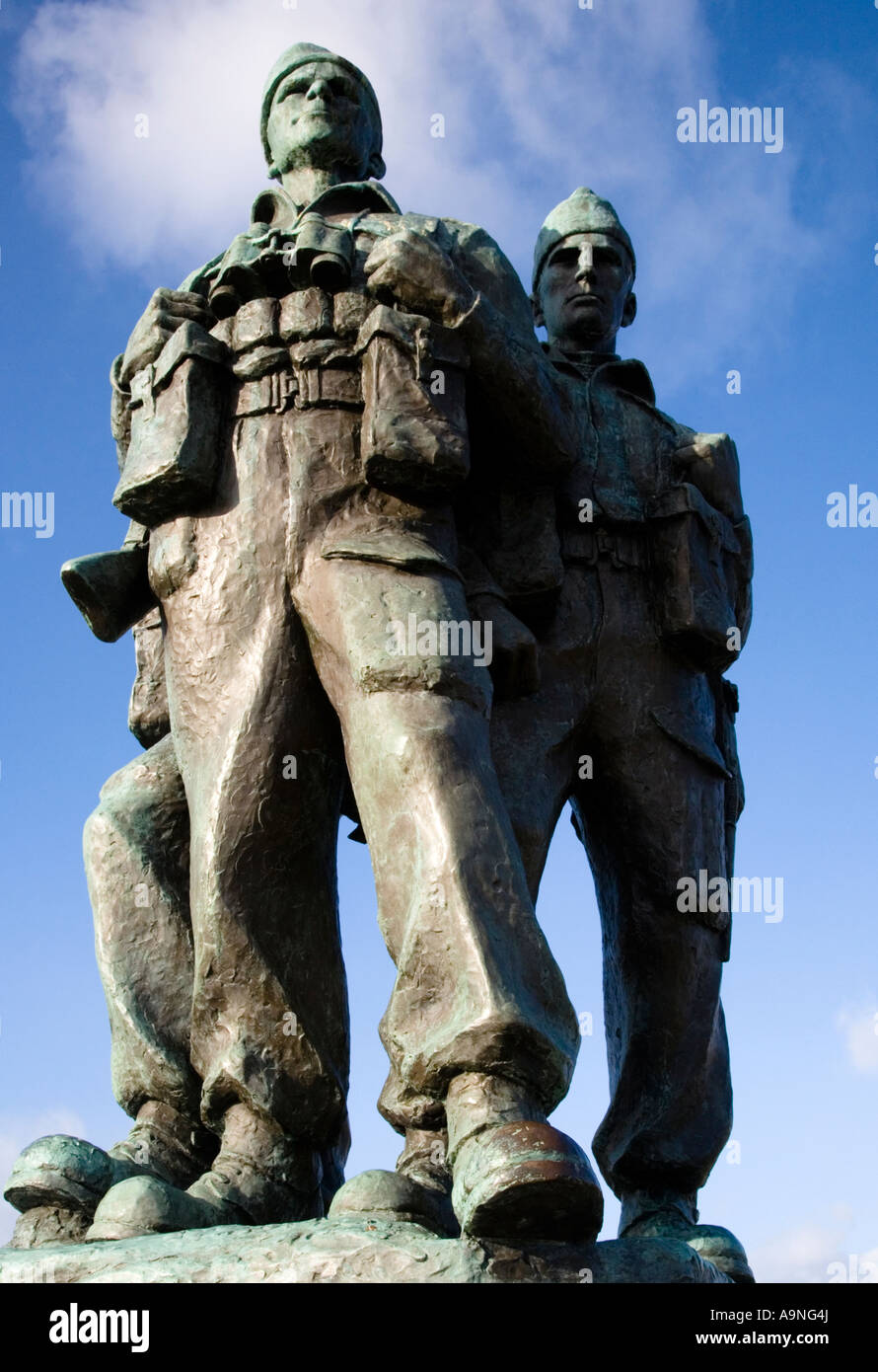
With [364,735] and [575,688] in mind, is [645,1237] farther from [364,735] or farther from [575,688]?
[575,688]

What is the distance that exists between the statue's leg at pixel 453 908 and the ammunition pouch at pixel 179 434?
510 mm

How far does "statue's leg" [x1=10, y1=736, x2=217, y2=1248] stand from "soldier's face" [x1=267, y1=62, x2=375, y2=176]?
213cm

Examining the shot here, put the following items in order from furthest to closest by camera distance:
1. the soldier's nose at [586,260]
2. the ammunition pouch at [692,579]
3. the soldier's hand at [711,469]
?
the soldier's nose at [586,260], the soldier's hand at [711,469], the ammunition pouch at [692,579]

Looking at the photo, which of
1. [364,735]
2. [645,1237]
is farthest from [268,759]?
[645,1237]

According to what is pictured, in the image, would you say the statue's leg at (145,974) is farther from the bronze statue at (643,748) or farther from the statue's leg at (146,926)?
the bronze statue at (643,748)

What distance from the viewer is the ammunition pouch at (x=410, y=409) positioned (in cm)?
586

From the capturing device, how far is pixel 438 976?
16.6ft

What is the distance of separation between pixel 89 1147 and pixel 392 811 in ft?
4.52

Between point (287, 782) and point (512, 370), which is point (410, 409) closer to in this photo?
point (512, 370)

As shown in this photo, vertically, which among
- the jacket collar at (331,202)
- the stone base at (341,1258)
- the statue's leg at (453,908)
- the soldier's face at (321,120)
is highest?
the soldier's face at (321,120)

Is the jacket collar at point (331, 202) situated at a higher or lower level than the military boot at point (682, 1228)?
higher

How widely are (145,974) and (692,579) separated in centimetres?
229

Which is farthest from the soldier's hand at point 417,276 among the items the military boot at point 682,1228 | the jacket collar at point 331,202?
the military boot at point 682,1228
